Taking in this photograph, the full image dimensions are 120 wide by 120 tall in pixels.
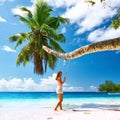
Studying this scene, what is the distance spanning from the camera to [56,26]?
81.7 feet

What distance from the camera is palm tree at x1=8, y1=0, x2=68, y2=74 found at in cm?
2300

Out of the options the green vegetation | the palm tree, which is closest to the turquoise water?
the palm tree

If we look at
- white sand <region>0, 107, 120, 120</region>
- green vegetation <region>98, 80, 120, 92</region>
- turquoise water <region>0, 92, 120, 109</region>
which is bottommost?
white sand <region>0, 107, 120, 120</region>

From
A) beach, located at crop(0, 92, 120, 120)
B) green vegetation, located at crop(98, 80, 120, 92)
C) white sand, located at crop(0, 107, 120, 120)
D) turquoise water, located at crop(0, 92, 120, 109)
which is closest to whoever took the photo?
white sand, located at crop(0, 107, 120, 120)

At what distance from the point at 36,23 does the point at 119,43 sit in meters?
18.9

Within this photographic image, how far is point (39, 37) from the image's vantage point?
23.0 metres

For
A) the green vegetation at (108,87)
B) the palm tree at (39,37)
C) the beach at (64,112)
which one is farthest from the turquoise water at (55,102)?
the green vegetation at (108,87)

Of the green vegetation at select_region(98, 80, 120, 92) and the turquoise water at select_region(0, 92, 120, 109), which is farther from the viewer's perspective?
the green vegetation at select_region(98, 80, 120, 92)

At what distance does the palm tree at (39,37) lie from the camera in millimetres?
23000

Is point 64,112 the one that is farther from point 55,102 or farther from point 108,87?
point 108,87

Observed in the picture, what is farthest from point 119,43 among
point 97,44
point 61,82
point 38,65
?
point 38,65

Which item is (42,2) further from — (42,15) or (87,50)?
(87,50)

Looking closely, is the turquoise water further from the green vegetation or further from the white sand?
the green vegetation

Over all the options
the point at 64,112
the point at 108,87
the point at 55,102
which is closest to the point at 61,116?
the point at 64,112
